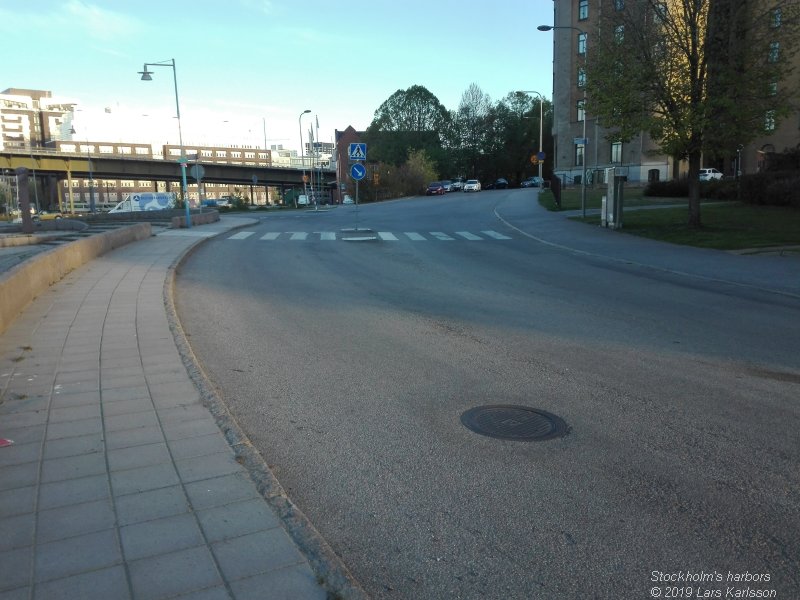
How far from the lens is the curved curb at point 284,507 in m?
2.88

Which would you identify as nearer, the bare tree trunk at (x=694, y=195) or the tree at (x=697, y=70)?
the tree at (x=697, y=70)

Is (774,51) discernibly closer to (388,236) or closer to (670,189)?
(388,236)

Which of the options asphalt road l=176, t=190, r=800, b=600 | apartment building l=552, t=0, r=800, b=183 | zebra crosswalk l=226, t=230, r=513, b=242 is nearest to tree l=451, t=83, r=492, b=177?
apartment building l=552, t=0, r=800, b=183

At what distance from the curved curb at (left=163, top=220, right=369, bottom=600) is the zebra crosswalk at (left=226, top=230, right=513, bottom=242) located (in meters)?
17.8

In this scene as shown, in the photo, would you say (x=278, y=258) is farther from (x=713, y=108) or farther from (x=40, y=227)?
(x=40, y=227)

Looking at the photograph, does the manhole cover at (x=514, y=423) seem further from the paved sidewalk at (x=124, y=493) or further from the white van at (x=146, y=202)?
the white van at (x=146, y=202)

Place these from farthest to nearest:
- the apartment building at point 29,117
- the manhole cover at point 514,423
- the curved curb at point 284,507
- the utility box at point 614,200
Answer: the apartment building at point 29,117 → the utility box at point 614,200 → the manhole cover at point 514,423 → the curved curb at point 284,507

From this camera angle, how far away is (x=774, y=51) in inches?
792

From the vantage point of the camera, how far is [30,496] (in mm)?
3693

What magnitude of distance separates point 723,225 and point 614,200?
379 cm

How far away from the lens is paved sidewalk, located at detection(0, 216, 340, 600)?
2896 mm

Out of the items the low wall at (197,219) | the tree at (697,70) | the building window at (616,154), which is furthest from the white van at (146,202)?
the tree at (697,70)

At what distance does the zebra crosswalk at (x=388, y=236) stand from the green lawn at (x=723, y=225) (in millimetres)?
5219

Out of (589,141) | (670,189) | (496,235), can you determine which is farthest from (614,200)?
(589,141)
